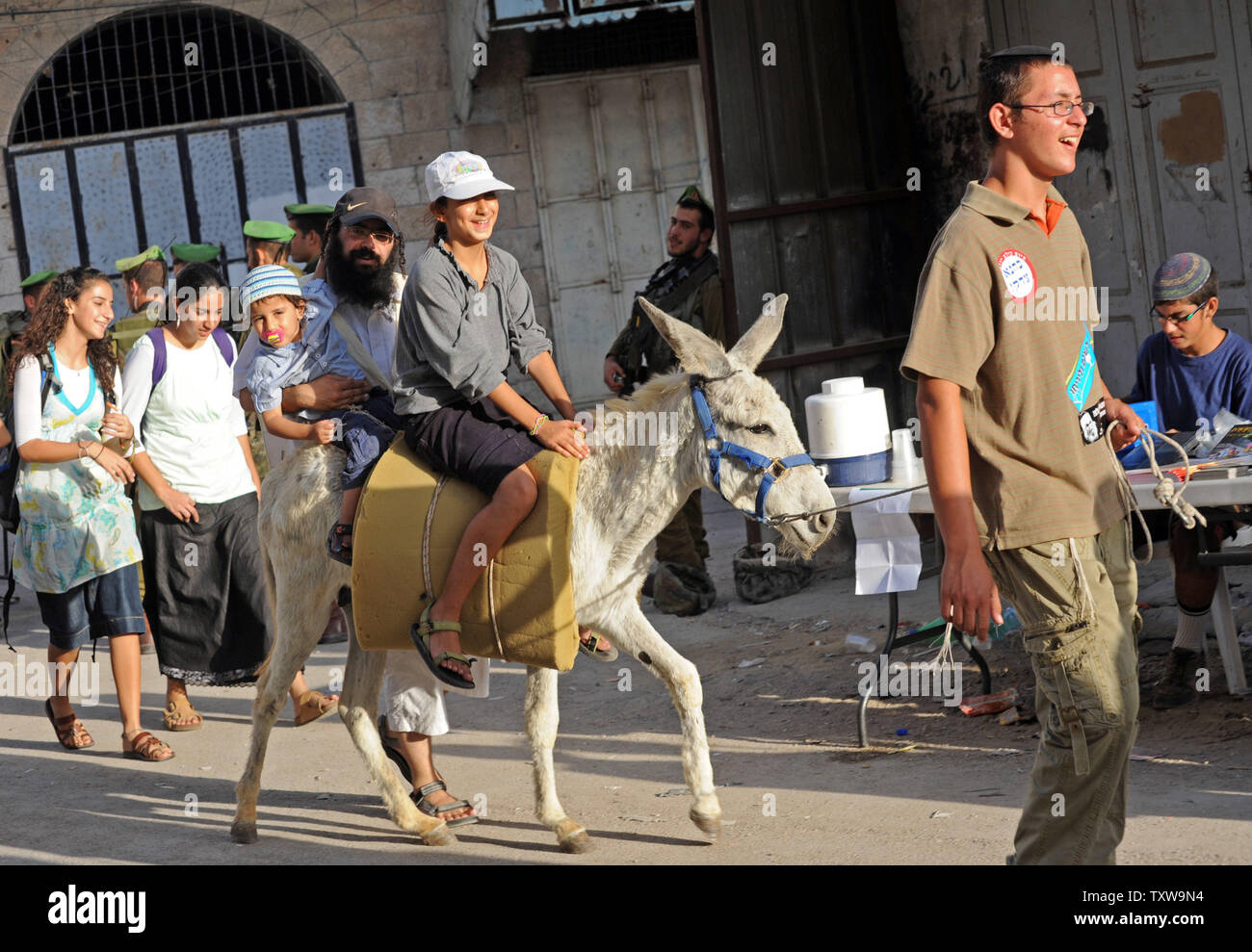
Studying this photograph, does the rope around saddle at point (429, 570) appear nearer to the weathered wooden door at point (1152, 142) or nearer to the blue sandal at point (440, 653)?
the blue sandal at point (440, 653)

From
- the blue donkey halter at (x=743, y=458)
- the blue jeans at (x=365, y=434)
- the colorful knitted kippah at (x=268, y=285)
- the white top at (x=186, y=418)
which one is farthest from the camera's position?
the white top at (x=186, y=418)

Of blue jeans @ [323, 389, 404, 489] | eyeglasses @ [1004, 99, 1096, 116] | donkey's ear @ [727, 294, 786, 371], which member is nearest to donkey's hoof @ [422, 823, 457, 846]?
blue jeans @ [323, 389, 404, 489]

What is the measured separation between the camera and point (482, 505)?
473 cm

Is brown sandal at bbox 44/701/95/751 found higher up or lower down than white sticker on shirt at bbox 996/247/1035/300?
lower down

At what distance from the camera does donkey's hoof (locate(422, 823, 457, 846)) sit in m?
5.11

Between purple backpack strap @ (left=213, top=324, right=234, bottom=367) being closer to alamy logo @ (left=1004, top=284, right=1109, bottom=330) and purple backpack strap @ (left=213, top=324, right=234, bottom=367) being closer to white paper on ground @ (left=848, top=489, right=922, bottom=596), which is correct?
white paper on ground @ (left=848, top=489, right=922, bottom=596)

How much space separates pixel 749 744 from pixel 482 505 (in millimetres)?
1957

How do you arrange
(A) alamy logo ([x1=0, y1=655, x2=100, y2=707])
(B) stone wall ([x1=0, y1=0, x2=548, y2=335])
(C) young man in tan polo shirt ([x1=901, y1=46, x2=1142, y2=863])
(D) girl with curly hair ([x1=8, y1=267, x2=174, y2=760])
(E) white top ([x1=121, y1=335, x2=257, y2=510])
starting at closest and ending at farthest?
(C) young man in tan polo shirt ([x1=901, y1=46, x2=1142, y2=863]) < (D) girl with curly hair ([x1=8, y1=267, x2=174, y2=760]) < (E) white top ([x1=121, y1=335, x2=257, y2=510]) < (A) alamy logo ([x1=0, y1=655, x2=100, y2=707]) < (B) stone wall ([x1=0, y1=0, x2=548, y2=335])

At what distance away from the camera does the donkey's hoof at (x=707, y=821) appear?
480 cm

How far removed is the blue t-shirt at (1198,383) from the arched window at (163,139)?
962 centimetres

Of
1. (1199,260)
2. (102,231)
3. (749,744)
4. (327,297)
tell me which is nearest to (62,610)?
(327,297)

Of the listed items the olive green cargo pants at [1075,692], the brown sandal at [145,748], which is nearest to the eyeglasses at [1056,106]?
the olive green cargo pants at [1075,692]

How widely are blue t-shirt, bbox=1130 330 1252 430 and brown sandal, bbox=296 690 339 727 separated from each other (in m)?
4.07

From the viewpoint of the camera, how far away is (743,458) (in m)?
4.57
